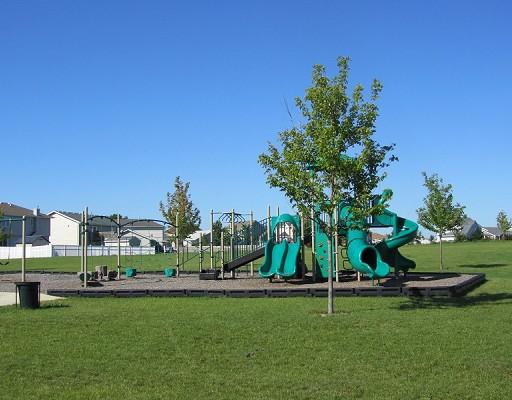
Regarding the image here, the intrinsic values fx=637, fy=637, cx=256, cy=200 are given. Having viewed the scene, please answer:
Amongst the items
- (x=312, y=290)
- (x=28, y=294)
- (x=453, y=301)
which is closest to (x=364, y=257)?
(x=312, y=290)

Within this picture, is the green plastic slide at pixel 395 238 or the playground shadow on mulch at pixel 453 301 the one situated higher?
the green plastic slide at pixel 395 238

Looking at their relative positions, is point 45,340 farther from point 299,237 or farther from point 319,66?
point 299,237

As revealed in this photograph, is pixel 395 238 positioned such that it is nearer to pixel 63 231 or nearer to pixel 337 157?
pixel 337 157

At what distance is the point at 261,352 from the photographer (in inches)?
387

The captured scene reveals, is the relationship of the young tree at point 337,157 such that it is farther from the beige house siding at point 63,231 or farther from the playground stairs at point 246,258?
the beige house siding at point 63,231

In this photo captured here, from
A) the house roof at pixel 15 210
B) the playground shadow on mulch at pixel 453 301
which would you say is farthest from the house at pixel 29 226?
the playground shadow on mulch at pixel 453 301

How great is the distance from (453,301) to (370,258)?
16.7 feet

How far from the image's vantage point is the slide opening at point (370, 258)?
21328 mm

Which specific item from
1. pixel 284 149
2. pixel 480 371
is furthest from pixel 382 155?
pixel 480 371

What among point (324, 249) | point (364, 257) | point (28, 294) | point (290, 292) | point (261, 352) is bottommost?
point (261, 352)

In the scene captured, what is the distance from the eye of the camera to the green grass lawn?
24.7 feet

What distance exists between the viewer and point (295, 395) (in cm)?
722

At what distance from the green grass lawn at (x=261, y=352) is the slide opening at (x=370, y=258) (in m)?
5.47

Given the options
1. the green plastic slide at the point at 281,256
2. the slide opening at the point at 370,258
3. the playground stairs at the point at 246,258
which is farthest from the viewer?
the playground stairs at the point at 246,258
